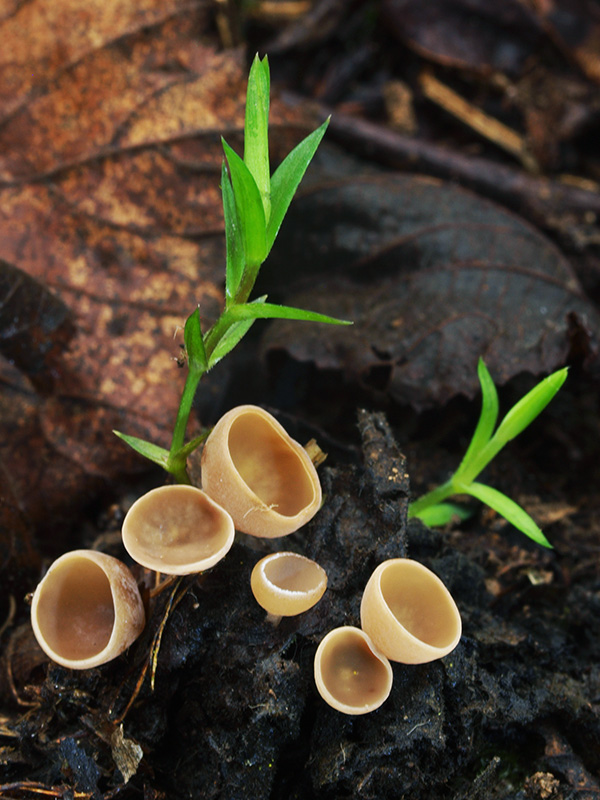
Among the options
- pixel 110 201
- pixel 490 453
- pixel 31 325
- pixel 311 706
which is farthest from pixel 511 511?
pixel 110 201

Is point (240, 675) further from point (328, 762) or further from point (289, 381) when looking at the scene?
point (289, 381)

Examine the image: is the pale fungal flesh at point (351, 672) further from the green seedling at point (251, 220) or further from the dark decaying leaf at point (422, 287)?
the dark decaying leaf at point (422, 287)

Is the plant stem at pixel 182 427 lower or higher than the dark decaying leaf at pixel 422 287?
higher

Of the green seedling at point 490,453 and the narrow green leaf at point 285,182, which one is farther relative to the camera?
the green seedling at point 490,453

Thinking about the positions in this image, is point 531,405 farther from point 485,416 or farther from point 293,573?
point 293,573

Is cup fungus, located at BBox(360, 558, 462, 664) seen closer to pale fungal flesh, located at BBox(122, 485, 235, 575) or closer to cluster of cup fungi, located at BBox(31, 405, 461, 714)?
cluster of cup fungi, located at BBox(31, 405, 461, 714)

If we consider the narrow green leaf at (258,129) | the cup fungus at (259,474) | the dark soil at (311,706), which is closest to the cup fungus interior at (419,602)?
the dark soil at (311,706)
